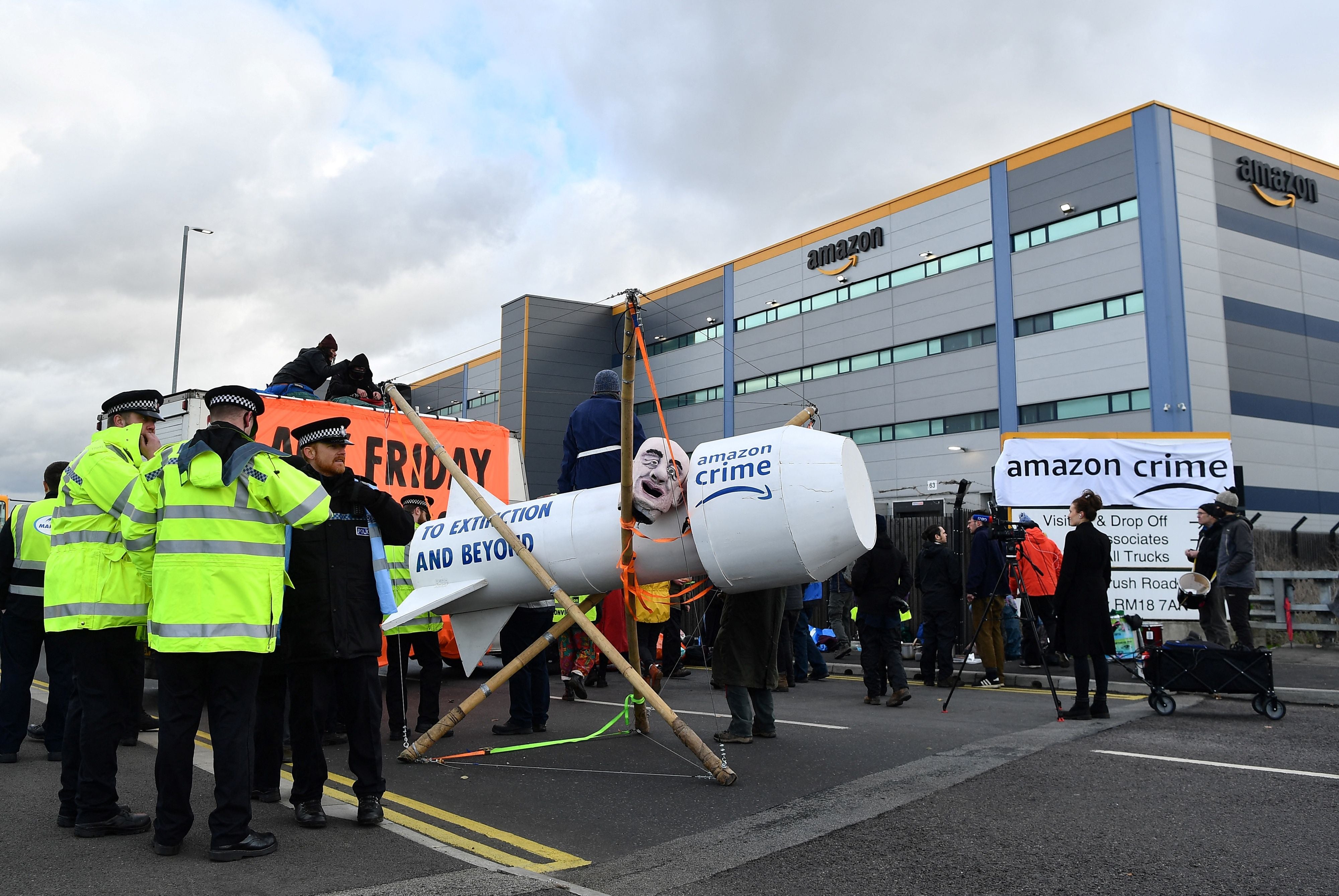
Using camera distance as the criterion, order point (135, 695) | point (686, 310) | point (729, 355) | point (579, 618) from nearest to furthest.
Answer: point (135, 695) < point (579, 618) < point (729, 355) < point (686, 310)

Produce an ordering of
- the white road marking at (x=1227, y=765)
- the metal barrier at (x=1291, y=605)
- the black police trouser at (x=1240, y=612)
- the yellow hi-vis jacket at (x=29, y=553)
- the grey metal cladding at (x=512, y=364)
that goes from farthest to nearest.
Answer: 1. the grey metal cladding at (x=512, y=364)
2. the metal barrier at (x=1291, y=605)
3. the black police trouser at (x=1240, y=612)
4. the yellow hi-vis jacket at (x=29, y=553)
5. the white road marking at (x=1227, y=765)

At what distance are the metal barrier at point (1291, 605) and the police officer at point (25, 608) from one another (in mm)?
15907

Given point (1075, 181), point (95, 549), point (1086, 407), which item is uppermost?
point (1075, 181)

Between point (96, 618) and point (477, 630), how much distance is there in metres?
2.47

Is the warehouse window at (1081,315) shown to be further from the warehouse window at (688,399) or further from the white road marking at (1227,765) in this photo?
the white road marking at (1227,765)

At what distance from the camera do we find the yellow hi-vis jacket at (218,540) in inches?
161

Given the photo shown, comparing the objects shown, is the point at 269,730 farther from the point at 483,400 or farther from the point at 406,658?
the point at 483,400

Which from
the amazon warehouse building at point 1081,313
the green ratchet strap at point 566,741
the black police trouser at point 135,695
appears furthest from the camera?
the amazon warehouse building at point 1081,313

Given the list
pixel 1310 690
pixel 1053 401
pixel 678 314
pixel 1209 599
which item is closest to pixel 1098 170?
pixel 1053 401

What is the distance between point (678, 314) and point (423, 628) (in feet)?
122

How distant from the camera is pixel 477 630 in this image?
650 cm

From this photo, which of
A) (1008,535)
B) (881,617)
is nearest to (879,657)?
(881,617)

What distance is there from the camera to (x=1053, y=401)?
102ft

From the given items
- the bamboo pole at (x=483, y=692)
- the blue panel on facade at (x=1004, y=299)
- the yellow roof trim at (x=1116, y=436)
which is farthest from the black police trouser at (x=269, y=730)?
the blue panel on facade at (x=1004, y=299)
